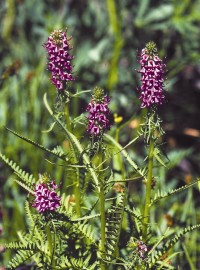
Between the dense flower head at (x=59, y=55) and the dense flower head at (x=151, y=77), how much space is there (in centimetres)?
16

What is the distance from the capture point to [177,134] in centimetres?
281

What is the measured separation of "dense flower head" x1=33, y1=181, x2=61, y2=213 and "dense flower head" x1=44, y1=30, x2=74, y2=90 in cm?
22

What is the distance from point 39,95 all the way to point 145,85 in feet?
5.14

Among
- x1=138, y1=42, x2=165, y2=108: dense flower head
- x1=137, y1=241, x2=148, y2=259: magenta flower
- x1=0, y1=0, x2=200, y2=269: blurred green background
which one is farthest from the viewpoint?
x1=0, y1=0, x2=200, y2=269: blurred green background

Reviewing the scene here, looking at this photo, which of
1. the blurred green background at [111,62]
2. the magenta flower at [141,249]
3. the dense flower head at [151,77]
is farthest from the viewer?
the blurred green background at [111,62]

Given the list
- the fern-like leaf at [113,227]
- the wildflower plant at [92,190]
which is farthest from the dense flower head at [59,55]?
the fern-like leaf at [113,227]

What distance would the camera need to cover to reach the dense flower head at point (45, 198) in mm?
1127

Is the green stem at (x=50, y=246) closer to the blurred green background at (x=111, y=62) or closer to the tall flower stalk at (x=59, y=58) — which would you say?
the tall flower stalk at (x=59, y=58)

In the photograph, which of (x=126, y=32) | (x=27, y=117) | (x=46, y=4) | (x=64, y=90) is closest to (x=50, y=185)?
(x=64, y=90)

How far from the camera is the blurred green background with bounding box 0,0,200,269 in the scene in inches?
98.0

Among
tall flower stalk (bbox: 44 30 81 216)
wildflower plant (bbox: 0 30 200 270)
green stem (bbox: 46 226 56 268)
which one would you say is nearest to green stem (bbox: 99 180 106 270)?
wildflower plant (bbox: 0 30 200 270)

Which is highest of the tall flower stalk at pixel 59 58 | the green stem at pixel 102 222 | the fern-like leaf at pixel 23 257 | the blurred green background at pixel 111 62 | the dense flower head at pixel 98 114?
the blurred green background at pixel 111 62

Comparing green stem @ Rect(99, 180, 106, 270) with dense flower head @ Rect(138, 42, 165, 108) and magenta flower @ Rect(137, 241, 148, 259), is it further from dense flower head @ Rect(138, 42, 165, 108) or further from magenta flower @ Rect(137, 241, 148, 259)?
dense flower head @ Rect(138, 42, 165, 108)

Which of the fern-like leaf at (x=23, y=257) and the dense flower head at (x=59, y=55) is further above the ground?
the dense flower head at (x=59, y=55)
